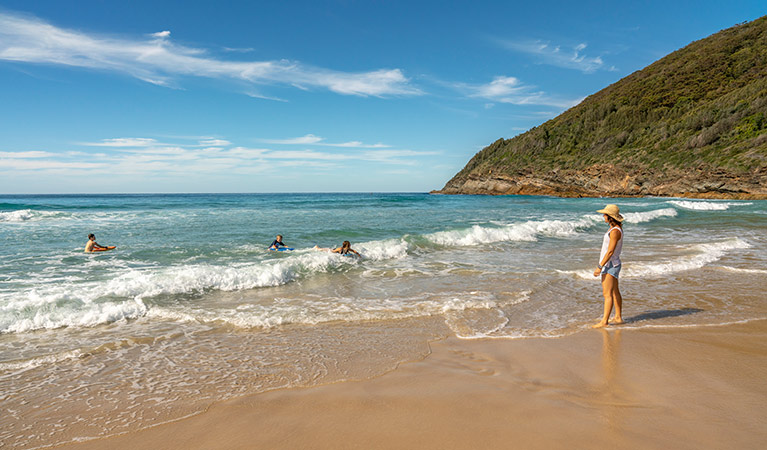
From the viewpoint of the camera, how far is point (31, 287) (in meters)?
7.58

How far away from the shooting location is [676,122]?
190ft

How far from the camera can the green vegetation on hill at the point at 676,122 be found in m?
48.9

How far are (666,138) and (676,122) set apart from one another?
10.6 feet

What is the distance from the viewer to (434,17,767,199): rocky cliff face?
47469 millimetres

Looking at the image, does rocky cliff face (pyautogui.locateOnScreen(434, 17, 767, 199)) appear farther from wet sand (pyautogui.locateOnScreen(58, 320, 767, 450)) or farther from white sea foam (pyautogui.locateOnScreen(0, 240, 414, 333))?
white sea foam (pyautogui.locateOnScreen(0, 240, 414, 333))

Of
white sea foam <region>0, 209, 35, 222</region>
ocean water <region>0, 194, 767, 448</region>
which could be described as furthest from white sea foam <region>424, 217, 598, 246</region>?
white sea foam <region>0, 209, 35, 222</region>

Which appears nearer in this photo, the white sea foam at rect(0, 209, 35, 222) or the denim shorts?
the denim shorts

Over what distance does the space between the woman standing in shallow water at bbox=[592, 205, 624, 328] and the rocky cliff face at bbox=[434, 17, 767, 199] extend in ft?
170

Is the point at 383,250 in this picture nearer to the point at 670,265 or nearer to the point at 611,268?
the point at 670,265

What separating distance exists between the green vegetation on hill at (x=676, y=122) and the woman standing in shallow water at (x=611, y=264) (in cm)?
5241

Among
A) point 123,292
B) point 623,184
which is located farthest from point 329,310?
point 623,184

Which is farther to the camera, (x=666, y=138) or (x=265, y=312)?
(x=666, y=138)

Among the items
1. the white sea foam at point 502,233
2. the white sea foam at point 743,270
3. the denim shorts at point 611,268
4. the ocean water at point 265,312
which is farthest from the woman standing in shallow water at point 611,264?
the white sea foam at point 502,233

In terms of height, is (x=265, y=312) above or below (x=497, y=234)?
below
